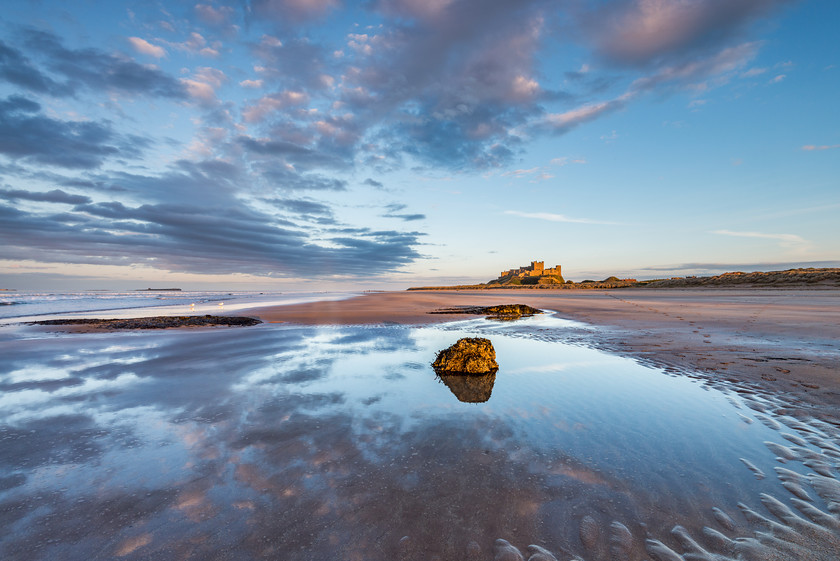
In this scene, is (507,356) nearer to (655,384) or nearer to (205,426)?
(655,384)

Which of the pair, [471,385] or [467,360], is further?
[467,360]

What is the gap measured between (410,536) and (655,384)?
5994mm

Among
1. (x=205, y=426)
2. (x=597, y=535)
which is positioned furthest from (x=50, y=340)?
Result: (x=597, y=535)

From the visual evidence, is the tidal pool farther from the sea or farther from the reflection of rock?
the sea

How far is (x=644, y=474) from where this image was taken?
131 inches

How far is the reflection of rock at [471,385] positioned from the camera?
593 cm

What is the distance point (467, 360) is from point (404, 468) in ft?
14.0

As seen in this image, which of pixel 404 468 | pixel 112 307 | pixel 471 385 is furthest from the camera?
pixel 112 307

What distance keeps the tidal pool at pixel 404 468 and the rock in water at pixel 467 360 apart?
77 cm

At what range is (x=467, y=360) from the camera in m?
7.60

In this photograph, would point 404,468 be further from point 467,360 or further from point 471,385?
point 467,360

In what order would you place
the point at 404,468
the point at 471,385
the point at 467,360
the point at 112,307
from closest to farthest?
the point at 404,468, the point at 471,385, the point at 467,360, the point at 112,307

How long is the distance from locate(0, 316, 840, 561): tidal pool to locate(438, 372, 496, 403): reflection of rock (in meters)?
0.07

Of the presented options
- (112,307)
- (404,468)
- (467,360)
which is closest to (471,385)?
(467,360)
